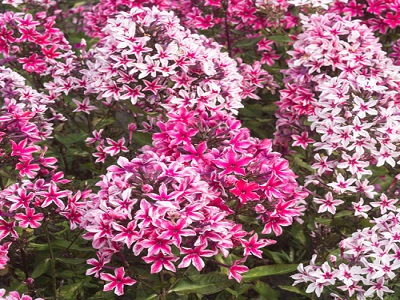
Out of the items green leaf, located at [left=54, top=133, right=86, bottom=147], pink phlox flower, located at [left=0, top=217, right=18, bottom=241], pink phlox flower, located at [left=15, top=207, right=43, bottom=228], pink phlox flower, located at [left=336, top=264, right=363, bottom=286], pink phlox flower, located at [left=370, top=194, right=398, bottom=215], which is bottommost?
green leaf, located at [left=54, top=133, right=86, bottom=147]

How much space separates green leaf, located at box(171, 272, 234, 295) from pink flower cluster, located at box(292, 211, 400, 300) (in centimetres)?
34

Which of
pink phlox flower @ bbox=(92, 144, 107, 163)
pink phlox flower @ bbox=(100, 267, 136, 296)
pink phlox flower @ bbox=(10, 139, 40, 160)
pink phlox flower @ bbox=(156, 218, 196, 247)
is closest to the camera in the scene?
pink phlox flower @ bbox=(156, 218, 196, 247)

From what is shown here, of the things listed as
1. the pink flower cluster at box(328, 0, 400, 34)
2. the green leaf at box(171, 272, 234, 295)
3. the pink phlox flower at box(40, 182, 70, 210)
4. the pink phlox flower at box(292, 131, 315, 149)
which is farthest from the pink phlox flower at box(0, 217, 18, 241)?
the pink flower cluster at box(328, 0, 400, 34)

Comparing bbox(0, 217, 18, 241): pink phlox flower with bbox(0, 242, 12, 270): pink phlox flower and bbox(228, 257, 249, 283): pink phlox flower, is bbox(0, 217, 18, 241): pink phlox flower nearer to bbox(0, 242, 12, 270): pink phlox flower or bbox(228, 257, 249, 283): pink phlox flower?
bbox(0, 242, 12, 270): pink phlox flower

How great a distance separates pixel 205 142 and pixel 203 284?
62 centimetres

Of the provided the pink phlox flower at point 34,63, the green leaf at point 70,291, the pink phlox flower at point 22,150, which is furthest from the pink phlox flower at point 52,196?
the pink phlox flower at point 34,63

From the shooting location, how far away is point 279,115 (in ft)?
13.0

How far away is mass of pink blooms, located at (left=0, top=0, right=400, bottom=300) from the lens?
9.05 feet

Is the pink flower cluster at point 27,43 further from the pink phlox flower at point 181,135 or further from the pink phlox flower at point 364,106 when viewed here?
the pink phlox flower at point 364,106

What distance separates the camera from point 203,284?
3.02 meters

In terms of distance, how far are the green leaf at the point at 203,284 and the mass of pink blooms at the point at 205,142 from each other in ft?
0.25

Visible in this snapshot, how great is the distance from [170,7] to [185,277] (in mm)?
2176

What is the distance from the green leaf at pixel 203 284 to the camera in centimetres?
298

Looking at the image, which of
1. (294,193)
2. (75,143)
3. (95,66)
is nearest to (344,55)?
(294,193)
